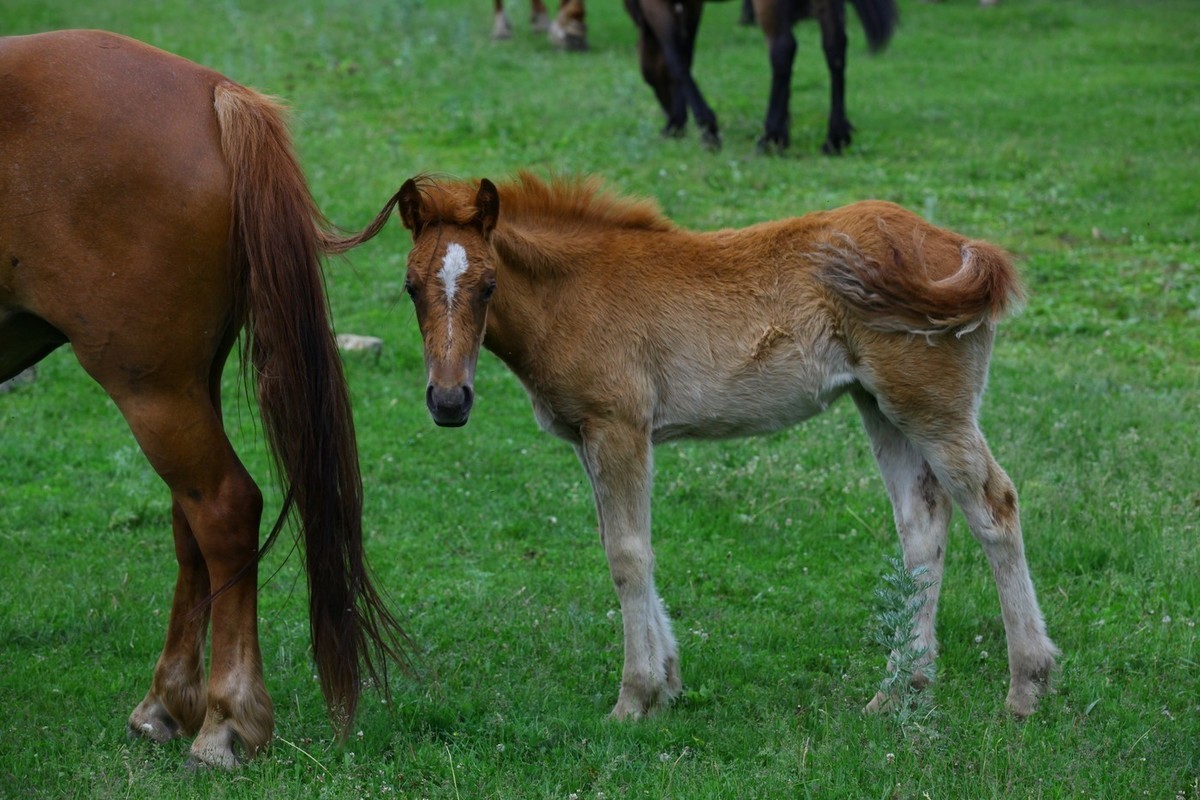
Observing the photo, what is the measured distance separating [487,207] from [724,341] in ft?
3.56

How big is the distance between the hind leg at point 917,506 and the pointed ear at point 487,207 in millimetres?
1604

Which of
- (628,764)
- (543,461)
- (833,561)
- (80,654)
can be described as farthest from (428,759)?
(543,461)

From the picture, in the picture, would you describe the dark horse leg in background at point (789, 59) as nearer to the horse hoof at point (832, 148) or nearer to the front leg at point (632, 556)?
the horse hoof at point (832, 148)

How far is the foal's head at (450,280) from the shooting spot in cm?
436

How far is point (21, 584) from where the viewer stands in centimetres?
602

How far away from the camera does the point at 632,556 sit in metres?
4.85

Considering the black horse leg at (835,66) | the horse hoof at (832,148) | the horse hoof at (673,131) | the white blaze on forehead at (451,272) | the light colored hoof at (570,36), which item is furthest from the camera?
the light colored hoof at (570,36)

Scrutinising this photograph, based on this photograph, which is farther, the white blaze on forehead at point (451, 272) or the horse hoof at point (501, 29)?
the horse hoof at point (501, 29)

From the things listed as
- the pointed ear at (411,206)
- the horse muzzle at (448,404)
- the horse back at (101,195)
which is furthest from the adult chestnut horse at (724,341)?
the horse back at (101,195)

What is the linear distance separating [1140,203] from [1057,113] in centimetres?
364

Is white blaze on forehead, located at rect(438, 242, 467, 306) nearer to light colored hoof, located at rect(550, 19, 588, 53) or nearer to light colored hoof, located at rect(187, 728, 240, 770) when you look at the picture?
light colored hoof, located at rect(187, 728, 240, 770)

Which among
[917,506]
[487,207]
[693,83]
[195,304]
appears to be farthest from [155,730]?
[693,83]

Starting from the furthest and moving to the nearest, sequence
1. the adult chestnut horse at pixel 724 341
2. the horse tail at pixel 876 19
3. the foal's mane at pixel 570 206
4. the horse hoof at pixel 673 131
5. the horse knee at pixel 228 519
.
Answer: the horse tail at pixel 876 19 → the horse hoof at pixel 673 131 → the foal's mane at pixel 570 206 → the adult chestnut horse at pixel 724 341 → the horse knee at pixel 228 519

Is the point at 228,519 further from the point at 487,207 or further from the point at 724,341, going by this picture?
the point at 724,341
